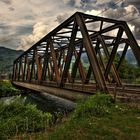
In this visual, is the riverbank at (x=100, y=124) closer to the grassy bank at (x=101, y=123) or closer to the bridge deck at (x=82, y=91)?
the grassy bank at (x=101, y=123)

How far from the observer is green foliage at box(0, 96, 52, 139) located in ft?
44.3

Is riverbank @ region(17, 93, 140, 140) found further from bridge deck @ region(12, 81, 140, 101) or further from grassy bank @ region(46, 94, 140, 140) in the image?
bridge deck @ region(12, 81, 140, 101)

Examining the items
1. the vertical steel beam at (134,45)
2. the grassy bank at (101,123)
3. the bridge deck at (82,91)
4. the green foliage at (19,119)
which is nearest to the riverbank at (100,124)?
the grassy bank at (101,123)

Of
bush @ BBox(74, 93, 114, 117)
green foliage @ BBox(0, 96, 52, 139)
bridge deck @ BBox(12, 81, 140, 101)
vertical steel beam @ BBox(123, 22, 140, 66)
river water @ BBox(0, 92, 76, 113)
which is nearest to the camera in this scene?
bush @ BBox(74, 93, 114, 117)

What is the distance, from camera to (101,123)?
37.8 ft

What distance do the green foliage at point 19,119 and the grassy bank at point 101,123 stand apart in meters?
2.47

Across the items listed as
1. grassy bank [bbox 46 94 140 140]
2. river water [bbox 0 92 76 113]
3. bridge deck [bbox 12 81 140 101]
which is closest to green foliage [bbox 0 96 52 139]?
grassy bank [bbox 46 94 140 140]

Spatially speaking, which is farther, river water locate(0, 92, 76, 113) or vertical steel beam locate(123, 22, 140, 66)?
river water locate(0, 92, 76, 113)

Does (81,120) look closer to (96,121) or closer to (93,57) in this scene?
Result: (96,121)

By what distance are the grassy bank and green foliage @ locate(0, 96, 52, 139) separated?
2.47 meters

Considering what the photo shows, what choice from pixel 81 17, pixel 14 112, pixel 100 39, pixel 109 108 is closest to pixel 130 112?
pixel 109 108

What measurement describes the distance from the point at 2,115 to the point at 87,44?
890cm

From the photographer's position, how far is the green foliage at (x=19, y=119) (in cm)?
1349

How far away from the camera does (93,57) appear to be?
18.2 metres
